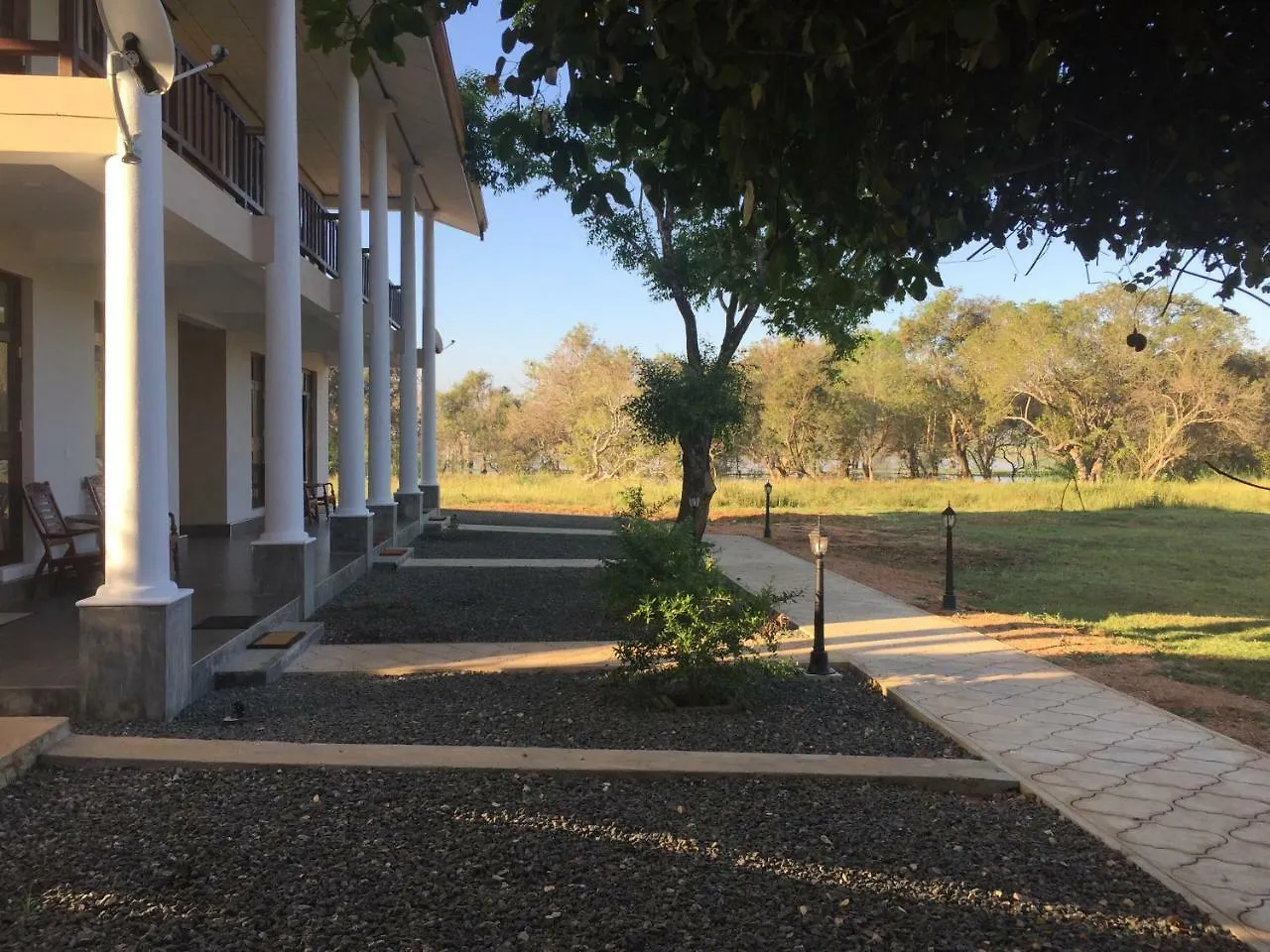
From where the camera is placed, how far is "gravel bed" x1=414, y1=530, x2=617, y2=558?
13.2m

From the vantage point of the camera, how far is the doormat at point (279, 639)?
6.38 meters

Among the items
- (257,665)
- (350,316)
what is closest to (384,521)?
(350,316)

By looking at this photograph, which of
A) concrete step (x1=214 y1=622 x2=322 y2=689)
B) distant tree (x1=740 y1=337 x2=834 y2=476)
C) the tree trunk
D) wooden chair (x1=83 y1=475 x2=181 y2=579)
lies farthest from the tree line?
concrete step (x1=214 y1=622 x2=322 y2=689)

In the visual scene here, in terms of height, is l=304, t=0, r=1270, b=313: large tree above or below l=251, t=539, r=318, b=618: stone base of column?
above

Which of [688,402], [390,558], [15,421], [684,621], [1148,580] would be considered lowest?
[1148,580]

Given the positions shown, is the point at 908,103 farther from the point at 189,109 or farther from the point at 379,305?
the point at 379,305

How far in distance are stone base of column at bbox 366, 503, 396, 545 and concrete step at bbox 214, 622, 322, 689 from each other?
590cm

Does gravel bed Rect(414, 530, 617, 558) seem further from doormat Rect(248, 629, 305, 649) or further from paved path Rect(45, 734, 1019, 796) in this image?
paved path Rect(45, 734, 1019, 796)

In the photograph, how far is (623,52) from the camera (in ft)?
7.84

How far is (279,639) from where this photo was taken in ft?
21.4

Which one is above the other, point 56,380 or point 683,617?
point 56,380

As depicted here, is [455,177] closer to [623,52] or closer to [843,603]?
[843,603]

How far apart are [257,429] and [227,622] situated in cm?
879

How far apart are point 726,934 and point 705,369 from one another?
1215 centimetres
